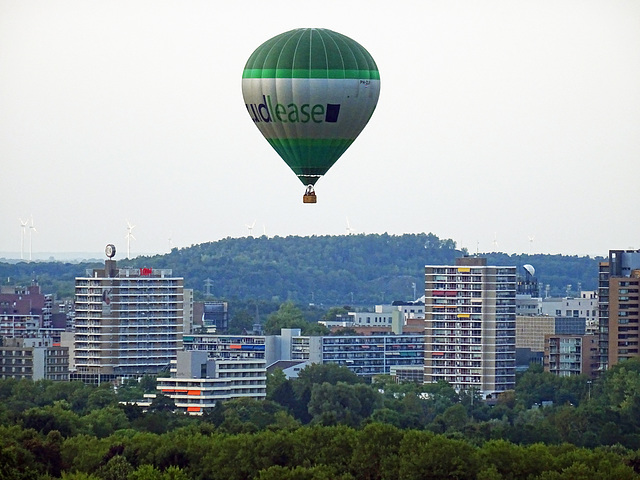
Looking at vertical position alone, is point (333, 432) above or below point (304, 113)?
below

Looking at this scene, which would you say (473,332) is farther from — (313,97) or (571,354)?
(313,97)

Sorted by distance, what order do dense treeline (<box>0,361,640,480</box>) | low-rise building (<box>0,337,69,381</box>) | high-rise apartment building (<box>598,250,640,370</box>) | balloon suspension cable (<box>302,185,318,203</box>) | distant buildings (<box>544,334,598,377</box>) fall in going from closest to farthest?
balloon suspension cable (<box>302,185,318,203</box>) → dense treeline (<box>0,361,640,480</box>) → high-rise apartment building (<box>598,250,640,370</box>) → distant buildings (<box>544,334,598,377</box>) → low-rise building (<box>0,337,69,381</box>)

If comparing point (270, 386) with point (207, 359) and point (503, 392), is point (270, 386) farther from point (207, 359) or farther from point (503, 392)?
point (503, 392)

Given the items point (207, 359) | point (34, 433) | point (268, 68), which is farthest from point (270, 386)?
point (268, 68)

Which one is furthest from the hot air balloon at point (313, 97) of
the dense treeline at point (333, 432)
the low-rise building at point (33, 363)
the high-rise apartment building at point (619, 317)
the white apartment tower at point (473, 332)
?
the low-rise building at point (33, 363)

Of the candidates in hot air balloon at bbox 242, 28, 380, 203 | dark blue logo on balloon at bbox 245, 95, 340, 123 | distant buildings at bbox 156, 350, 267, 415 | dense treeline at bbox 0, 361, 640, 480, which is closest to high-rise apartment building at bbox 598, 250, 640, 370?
dense treeline at bbox 0, 361, 640, 480

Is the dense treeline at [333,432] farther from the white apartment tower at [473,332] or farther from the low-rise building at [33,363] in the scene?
the low-rise building at [33,363]

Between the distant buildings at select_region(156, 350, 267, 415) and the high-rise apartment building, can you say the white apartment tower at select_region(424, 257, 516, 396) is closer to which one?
the high-rise apartment building

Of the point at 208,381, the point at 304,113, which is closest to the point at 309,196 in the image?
the point at 304,113
